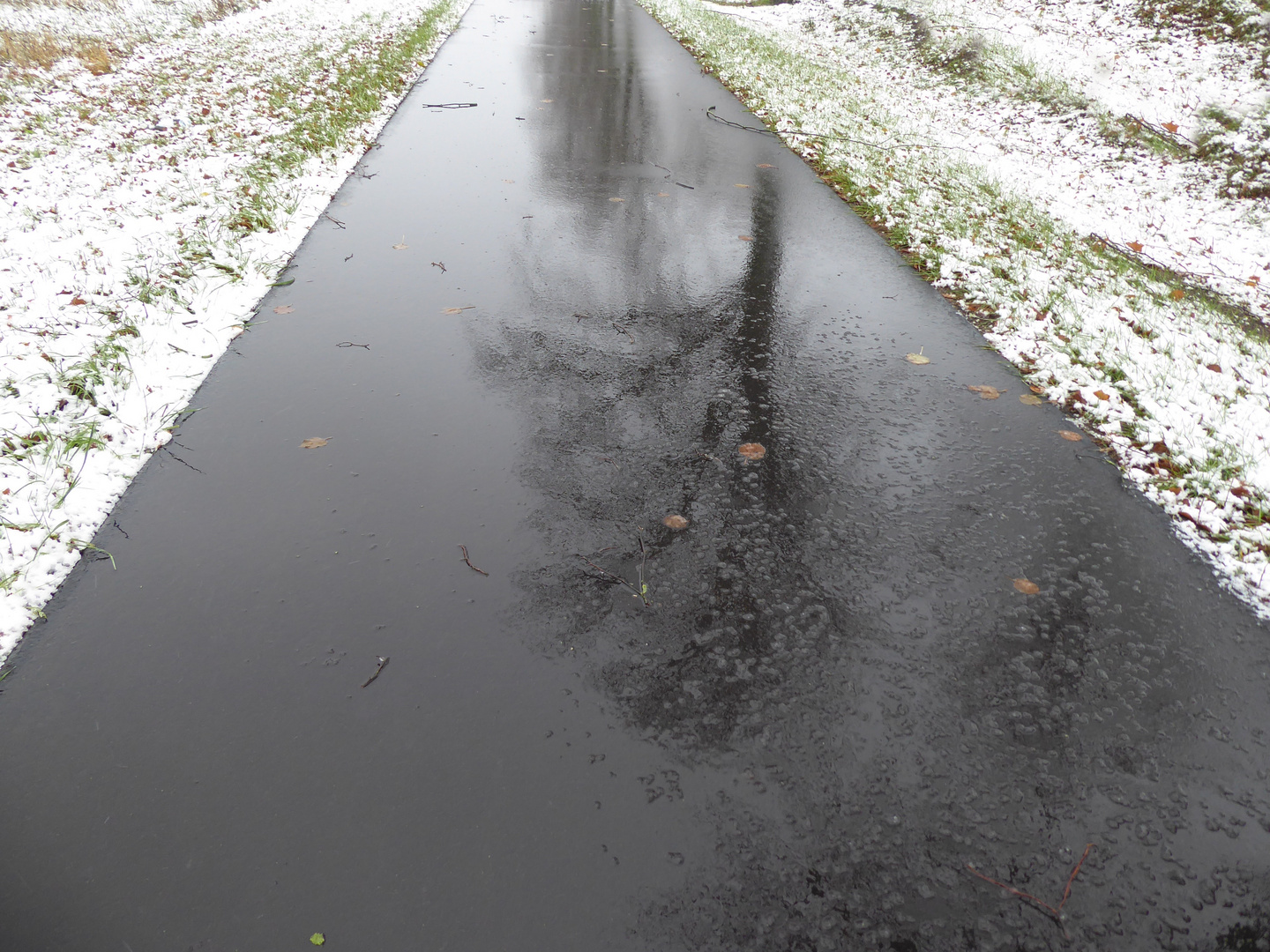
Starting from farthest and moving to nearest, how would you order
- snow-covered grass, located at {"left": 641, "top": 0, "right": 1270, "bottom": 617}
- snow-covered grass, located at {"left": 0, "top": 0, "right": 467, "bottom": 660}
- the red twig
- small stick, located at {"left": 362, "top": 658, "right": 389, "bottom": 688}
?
snow-covered grass, located at {"left": 641, "top": 0, "right": 1270, "bottom": 617} → snow-covered grass, located at {"left": 0, "top": 0, "right": 467, "bottom": 660} → small stick, located at {"left": 362, "top": 658, "right": 389, "bottom": 688} → the red twig

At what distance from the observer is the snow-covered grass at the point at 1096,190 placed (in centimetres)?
331

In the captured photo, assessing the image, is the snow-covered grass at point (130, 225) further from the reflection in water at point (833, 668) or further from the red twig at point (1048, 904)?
the red twig at point (1048, 904)

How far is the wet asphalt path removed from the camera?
1630mm

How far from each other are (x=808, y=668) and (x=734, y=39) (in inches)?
584

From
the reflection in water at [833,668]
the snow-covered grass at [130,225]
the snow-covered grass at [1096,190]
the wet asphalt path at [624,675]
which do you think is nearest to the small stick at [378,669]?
the wet asphalt path at [624,675]

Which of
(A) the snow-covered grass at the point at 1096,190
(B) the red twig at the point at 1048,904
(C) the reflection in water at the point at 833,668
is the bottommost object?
(B) the red twig at the point at 1048,904

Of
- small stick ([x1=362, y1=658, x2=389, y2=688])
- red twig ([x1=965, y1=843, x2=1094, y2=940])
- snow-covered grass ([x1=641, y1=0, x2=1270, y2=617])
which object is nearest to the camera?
red twig ([x1=965, y1=843, x2=1094, y2=940])

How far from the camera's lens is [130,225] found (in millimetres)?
5203

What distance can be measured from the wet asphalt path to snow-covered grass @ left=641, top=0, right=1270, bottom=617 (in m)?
0.39

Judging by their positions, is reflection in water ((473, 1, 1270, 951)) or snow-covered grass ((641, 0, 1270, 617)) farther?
snow-covered grass ((641, 0, 1270, 617))

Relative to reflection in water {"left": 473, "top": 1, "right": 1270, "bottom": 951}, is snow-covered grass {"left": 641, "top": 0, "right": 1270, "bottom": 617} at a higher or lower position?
higher

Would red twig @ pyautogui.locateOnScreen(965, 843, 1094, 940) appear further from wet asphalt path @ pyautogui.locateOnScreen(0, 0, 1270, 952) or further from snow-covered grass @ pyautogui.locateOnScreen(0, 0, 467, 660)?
snow-covered grass @ pyautogui.locateOnScreen(0, 0, 467, 660)

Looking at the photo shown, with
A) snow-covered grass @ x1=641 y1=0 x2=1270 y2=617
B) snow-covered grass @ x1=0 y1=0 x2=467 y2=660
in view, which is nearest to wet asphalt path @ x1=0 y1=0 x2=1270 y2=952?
snow-covered grass @ x1=0 y1=0 x2=467 y2=660

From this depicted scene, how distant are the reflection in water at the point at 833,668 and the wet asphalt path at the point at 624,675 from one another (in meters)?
0.01
